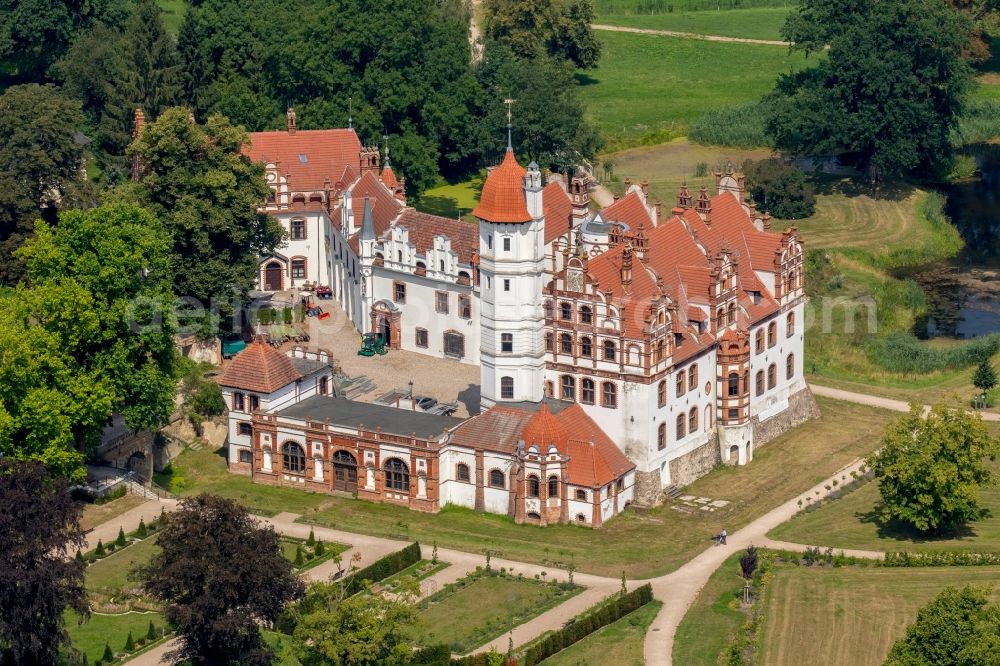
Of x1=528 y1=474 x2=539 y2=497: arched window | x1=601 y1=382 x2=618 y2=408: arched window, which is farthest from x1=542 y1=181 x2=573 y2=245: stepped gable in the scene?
x1=528 y1=474 x2=539 y2=497: arched window

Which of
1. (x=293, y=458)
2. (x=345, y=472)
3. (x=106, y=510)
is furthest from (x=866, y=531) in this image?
(x=106, y=510)

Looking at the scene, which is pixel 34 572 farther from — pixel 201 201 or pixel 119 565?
pixel 201 201

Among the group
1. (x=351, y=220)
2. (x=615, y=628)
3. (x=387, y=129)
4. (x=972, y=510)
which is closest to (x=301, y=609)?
(x=615, y=628)

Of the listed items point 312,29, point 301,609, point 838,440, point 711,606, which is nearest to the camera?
point 301,609

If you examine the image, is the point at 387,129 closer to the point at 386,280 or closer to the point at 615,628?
the point at 386,280

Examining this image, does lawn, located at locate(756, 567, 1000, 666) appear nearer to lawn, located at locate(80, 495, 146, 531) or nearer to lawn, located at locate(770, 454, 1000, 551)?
lawn, located at locate(770, 454, 1000, 551)
